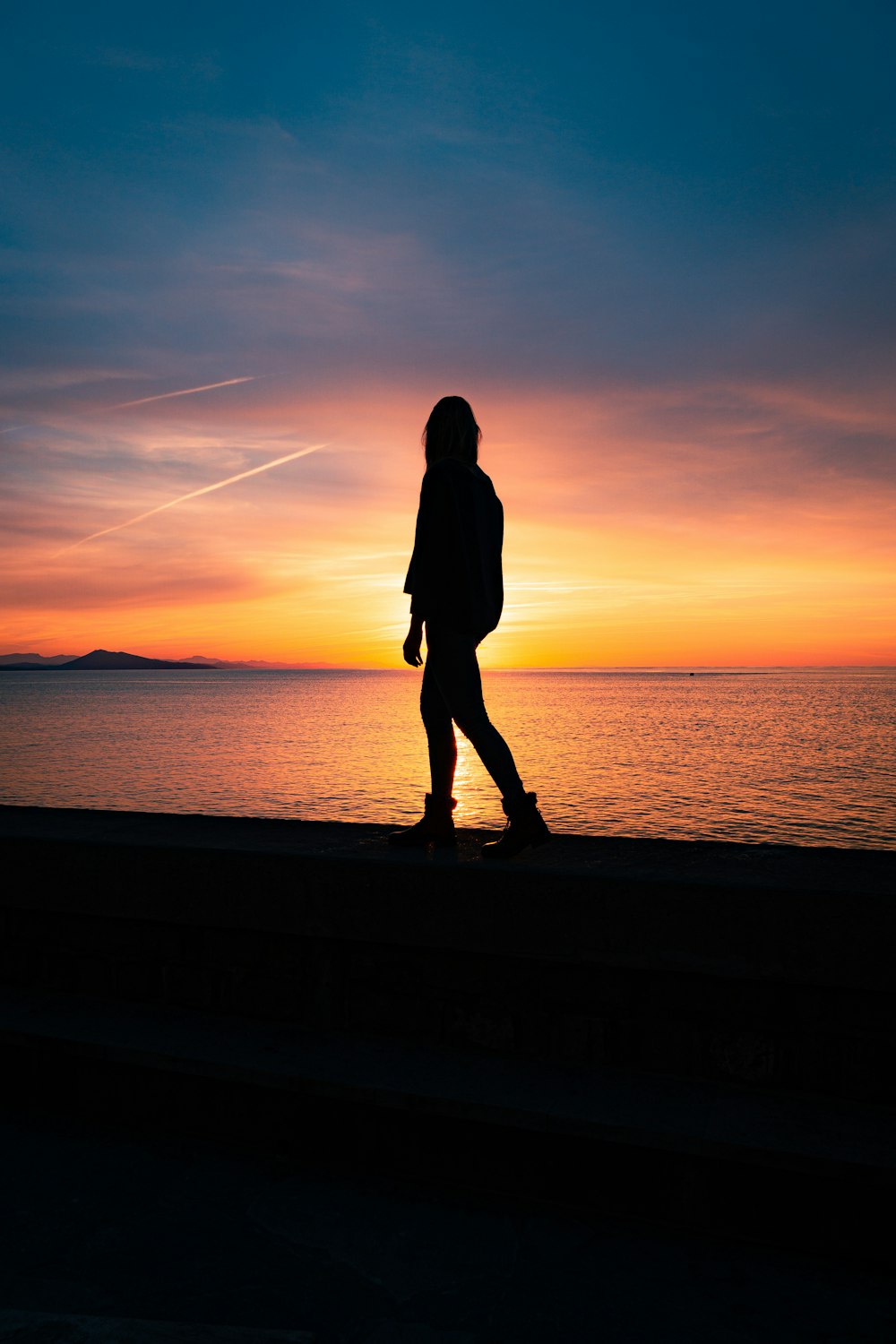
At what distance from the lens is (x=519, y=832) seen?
13.2 ft

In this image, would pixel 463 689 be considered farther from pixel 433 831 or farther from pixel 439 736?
pixel 433 831

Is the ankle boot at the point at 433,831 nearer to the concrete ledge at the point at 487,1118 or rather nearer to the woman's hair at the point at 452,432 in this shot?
the concrete ledge at the point at 487,1118

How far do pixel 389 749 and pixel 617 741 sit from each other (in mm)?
12440

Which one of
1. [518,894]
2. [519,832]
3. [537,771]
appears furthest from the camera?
[537,771]

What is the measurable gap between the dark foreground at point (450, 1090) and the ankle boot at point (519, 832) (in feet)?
0.53

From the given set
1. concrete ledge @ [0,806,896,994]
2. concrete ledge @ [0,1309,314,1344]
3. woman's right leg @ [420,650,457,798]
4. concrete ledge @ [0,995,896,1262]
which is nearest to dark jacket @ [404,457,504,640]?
woman's right leg @ [420,650,457,798]

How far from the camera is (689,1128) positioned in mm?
2971

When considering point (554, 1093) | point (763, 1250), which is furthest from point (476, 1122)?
point (763, 1250)

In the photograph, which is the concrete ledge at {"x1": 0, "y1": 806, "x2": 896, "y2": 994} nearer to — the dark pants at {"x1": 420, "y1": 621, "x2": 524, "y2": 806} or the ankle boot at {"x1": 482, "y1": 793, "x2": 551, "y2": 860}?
the ankle boot at {"x1": 482, "y1": 793, "x2": 551, "y2": 860}

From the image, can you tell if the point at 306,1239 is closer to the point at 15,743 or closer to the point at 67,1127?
the point at 67,1127

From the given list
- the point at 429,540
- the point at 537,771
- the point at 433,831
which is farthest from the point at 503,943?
the point at 537,771

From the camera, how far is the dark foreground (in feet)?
8.82

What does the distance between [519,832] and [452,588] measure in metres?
1.16

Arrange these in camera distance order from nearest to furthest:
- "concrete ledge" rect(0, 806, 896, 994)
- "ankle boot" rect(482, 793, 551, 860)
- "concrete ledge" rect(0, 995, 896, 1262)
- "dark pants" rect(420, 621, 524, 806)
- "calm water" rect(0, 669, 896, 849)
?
"concrete ledge" rect(0, 995, 896, 1262), "concrete ledge" rect(0, 806, 896, 994), "ankle boot" rect(482, 793, 551, 860), "dark pants" rect(420, 621, 524, 806), "calm water" rect(0, 669, 896, 849)
